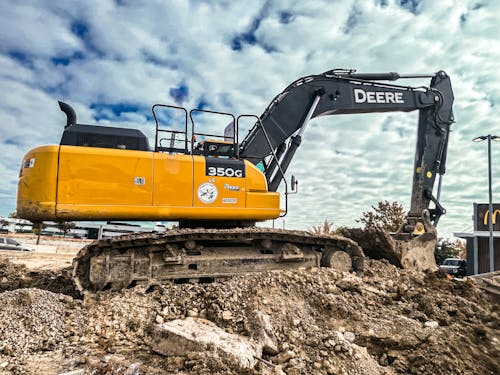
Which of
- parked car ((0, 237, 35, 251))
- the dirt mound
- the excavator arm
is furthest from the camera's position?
parked car ((0, 237, 35, 251))

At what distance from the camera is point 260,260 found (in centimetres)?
645

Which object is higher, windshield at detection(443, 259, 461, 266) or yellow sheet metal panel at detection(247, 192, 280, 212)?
yellow sheet metal panel at detection(247, 192, 280, 212)

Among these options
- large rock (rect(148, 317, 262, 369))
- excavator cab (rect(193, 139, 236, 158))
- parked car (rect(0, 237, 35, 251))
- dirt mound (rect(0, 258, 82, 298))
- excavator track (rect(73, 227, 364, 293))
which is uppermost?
excavator cab (rect(193, 139, 236, 158))

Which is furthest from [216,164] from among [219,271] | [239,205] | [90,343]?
[90,343]

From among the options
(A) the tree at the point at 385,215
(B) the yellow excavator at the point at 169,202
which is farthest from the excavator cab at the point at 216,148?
(A) the tree at the point at 385,215

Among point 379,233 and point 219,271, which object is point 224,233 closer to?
point 219,271

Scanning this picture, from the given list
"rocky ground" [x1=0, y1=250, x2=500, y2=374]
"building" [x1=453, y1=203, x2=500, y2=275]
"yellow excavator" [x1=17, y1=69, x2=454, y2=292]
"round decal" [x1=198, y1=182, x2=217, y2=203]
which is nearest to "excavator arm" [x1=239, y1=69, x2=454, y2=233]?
"yellow excavator" [x1=17, y1=69, x2=454, y2=292]

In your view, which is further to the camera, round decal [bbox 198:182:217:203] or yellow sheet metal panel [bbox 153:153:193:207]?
round decal [bbox 198:182:217:203]

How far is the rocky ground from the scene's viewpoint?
12.8 feet

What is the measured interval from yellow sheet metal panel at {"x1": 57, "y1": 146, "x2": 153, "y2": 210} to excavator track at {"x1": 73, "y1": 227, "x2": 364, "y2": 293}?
641mm

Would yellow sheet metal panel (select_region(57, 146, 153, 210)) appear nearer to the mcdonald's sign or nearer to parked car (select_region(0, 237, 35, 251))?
parked car (select_region(0, 237, 35, 251))

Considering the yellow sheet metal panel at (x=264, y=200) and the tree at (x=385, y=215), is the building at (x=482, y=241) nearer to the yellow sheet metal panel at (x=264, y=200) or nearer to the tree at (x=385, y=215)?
the tree at (x=385, y=215)

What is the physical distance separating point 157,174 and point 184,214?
77cm

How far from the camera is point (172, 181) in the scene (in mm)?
6090
